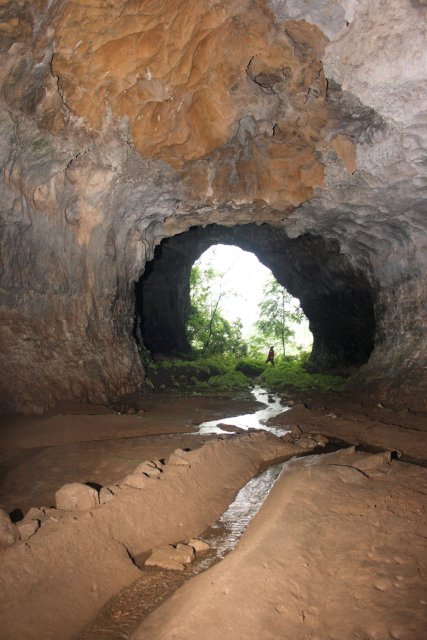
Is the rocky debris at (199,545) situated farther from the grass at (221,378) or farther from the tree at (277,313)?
the tree at (277,313)

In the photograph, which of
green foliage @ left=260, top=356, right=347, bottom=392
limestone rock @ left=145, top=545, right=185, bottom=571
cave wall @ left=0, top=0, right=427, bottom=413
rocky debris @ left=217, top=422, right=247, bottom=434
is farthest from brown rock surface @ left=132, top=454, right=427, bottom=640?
green foliage @ left=260, top=356, right=347, bottom=392

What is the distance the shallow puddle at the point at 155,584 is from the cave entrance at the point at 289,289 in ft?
35.9

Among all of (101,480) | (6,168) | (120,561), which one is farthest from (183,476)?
(6,168)

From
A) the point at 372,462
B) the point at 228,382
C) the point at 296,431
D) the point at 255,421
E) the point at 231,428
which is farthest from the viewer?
the point at 228,382

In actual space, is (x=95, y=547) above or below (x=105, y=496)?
below

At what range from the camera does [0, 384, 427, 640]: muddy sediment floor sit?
2447 mm

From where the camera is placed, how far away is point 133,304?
1238 cm

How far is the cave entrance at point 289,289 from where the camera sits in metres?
16.3

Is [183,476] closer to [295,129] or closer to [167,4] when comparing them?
[167,4]

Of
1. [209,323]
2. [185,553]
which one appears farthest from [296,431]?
Result: [209,323]

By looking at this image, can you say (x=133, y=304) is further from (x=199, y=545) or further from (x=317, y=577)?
(x=317, y=577)

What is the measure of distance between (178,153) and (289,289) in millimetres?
13022

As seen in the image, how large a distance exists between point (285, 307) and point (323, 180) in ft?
59.2

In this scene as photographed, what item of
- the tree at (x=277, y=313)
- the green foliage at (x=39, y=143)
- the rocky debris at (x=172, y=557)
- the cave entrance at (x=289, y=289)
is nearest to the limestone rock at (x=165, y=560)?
the rocky debris at (x=172, y=557)
